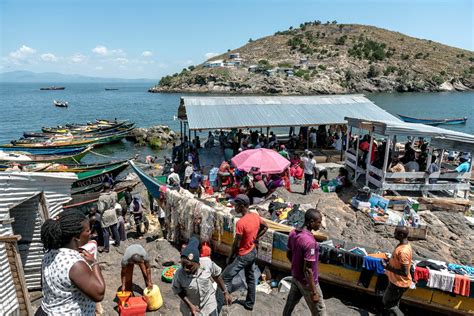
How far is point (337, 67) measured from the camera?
91375mm

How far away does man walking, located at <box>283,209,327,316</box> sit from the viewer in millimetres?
4184

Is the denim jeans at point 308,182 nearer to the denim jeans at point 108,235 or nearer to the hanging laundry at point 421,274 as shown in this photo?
the hanging laundry at point 421,274

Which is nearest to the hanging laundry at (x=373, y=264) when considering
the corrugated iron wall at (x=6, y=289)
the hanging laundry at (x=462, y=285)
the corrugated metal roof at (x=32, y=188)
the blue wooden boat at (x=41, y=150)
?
the hanging laundry at (x=462, y=285)

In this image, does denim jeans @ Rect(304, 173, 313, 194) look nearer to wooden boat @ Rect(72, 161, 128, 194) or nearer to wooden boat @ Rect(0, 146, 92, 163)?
wooden boat @ Rect(72, 161, 128, 194)

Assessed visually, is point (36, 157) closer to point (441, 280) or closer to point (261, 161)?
point (261, 161)

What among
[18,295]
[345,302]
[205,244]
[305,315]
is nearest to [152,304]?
[205,244]

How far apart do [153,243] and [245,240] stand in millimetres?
4964

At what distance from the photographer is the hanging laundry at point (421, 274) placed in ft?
19.7

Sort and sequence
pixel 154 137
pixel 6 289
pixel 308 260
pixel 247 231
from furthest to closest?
pixel 154 137
pixel 6 289
pixel 247 231
pixel 308 260

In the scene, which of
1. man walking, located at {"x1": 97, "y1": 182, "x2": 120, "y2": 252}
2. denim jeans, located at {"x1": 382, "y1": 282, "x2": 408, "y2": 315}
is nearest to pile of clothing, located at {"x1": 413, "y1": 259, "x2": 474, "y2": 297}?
denim jeans, located at {"x1": 382, "y1": 282, "x2": 408, "y2": 315}

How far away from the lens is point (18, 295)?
5.75 meters

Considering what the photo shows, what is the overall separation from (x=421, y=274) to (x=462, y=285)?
664 millimetres

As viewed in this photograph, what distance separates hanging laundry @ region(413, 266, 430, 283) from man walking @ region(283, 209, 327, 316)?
2688 mm

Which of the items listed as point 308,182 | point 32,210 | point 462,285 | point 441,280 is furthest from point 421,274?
point 32,210
